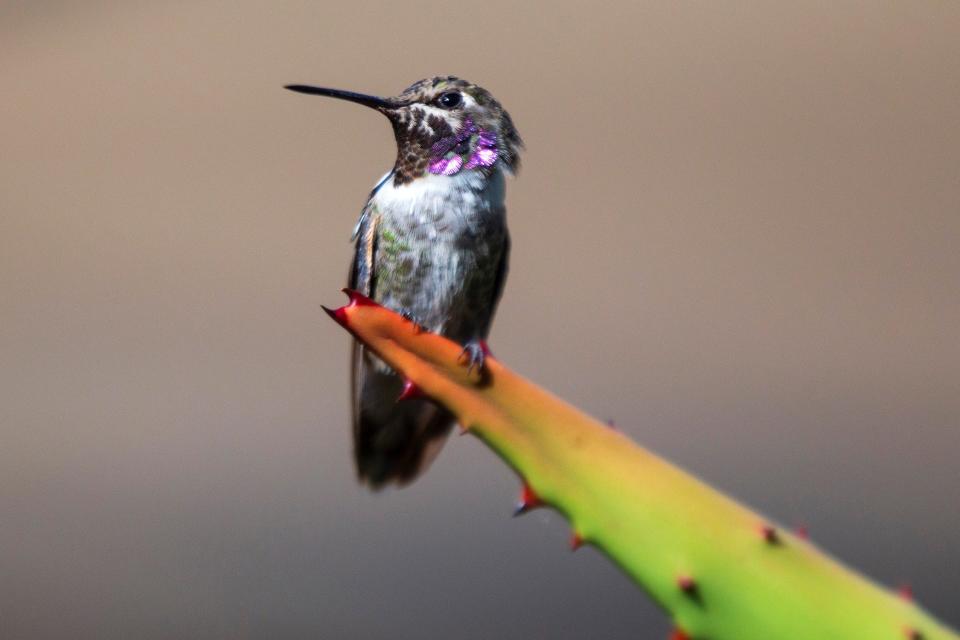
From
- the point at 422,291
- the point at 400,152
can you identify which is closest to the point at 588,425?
the point at 400,152

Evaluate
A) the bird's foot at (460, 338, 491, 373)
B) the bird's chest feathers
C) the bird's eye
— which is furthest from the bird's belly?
the bird's foot at (460, 338, 491, 373)

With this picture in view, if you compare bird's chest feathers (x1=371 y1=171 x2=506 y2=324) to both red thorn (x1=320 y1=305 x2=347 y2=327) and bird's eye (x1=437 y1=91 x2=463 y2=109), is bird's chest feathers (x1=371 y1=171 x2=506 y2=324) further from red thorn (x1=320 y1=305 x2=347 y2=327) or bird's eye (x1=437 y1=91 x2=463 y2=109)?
red thorn (x1=320 y1=305 x2=347 y2=327)

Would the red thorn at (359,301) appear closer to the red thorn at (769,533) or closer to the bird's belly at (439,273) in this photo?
the red thorn at (769,533)

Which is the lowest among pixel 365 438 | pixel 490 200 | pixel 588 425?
pixel 365 438

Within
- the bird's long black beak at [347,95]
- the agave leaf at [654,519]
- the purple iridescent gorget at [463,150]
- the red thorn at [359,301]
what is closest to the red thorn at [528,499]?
the agave leaf at [654,519]

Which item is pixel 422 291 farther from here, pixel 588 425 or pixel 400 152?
pixel 588 425

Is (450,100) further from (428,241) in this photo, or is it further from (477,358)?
(477,358)
